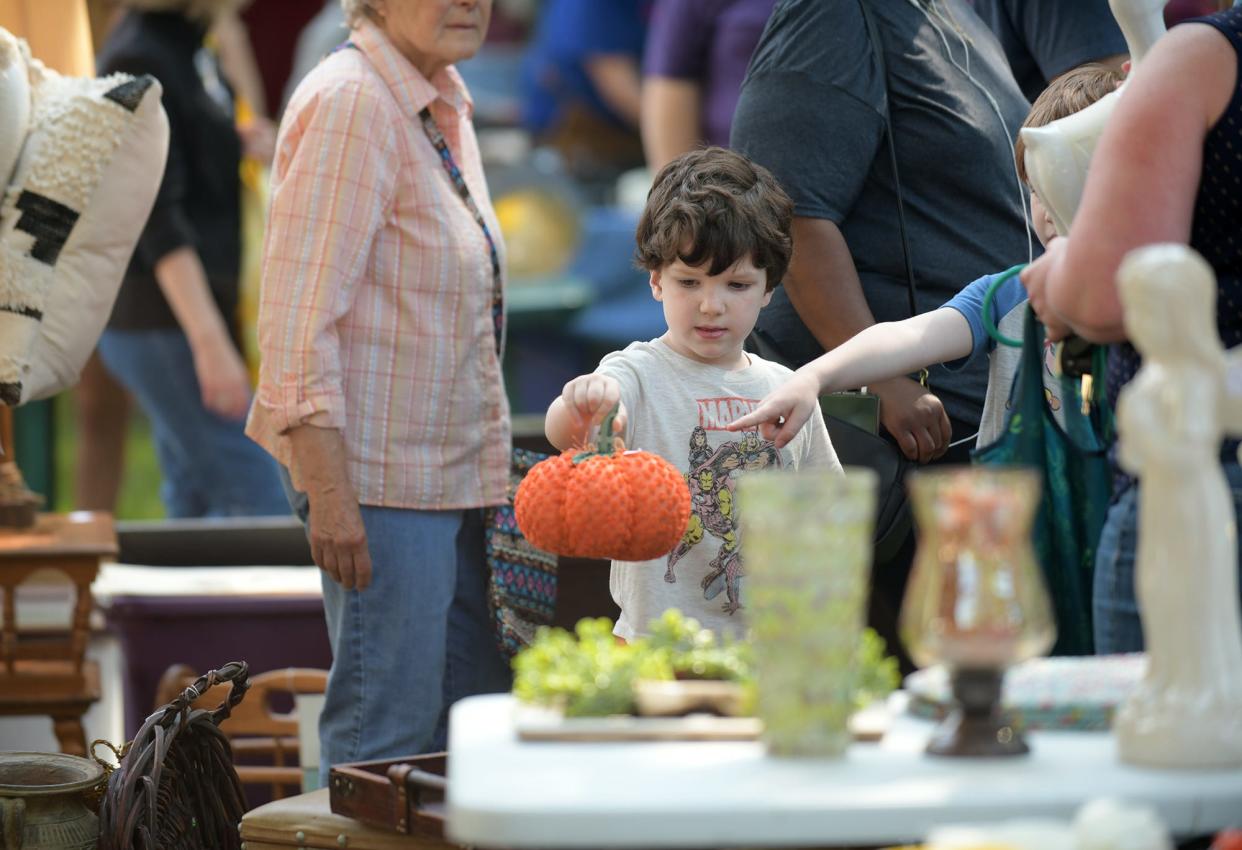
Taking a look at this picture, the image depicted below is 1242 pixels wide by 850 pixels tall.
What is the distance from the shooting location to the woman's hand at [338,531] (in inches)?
105

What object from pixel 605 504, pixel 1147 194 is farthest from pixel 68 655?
pixel 1147 194

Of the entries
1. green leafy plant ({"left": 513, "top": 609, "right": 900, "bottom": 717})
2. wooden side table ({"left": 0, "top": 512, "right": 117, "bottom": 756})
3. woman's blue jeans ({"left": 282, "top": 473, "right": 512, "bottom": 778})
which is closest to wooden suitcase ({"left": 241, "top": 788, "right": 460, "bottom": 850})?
woman's blue jeans ({"left": 282, "top": 473, "right": 512, "bottom": 778})

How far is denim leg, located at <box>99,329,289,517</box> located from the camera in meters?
4.83

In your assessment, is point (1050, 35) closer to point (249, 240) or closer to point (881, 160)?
point (881, 160)

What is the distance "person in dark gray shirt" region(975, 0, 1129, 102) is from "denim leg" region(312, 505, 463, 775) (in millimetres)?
1304

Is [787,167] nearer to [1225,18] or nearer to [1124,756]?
[1225,18]

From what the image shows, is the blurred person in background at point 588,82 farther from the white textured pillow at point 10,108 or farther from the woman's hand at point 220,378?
the white textured pillow at point 10,108

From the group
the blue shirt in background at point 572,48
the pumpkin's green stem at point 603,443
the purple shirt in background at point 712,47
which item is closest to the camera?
the pumpkin's green stem at point 603,443

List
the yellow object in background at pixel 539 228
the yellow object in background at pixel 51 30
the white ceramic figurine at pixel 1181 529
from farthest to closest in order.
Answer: the yellow object in background at pixel 539 228
the yellow object in background at pixel 51 30
the white ceramic figurine at pixel 1181 529

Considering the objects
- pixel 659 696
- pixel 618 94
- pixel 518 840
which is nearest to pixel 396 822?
pixel 659 696

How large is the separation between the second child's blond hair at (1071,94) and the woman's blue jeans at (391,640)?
1.02m

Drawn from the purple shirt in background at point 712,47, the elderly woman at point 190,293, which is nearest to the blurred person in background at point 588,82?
the purple shirt in background at point 712,47

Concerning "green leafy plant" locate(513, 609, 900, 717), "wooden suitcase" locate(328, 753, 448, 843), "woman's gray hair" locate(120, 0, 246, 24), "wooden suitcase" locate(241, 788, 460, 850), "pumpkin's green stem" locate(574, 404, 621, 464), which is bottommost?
"wooden suitcase" locate(241, 788, 460, 850)

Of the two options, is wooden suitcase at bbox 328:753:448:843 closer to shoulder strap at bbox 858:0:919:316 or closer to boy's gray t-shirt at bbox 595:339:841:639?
boy's gray t-shirt at bbox 595:339:841:639
